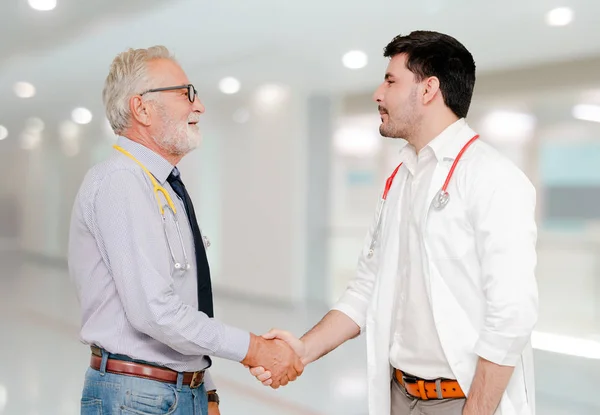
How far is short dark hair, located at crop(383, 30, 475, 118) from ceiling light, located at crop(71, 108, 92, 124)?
10.2 meters

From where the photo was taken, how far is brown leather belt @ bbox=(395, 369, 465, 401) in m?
1.87

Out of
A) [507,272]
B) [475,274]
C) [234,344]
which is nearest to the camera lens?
[507,272]

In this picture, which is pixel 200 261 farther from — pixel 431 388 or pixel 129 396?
pixel 431 388

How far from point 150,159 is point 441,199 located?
30.8 inches

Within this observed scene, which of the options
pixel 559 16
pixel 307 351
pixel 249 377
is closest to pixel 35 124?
pixel 249 377

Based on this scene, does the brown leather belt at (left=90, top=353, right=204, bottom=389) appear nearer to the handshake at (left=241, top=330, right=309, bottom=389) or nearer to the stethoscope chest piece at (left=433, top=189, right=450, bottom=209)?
the handshake at (left=241, top=330, right=309, bottom=389)

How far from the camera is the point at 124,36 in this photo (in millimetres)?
8875

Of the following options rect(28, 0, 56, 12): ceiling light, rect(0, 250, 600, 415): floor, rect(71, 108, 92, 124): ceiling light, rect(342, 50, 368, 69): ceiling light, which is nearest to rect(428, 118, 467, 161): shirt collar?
rect(0, 250, 600, 415): floor

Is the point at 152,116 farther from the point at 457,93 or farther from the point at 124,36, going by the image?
the point at 124,36

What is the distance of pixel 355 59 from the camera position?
27.3ft

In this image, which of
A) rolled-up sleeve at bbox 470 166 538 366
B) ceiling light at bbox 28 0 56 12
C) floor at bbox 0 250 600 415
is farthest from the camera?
ceiling light at bbox 28 0 56 12

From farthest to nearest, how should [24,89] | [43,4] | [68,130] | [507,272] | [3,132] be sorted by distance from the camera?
1. [68,130]
2. [3,132]
3. [24,89]
4. [43,4]
5. [507,272]

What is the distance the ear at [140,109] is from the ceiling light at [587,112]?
16.8 ft

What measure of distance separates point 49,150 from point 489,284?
36.4ft
